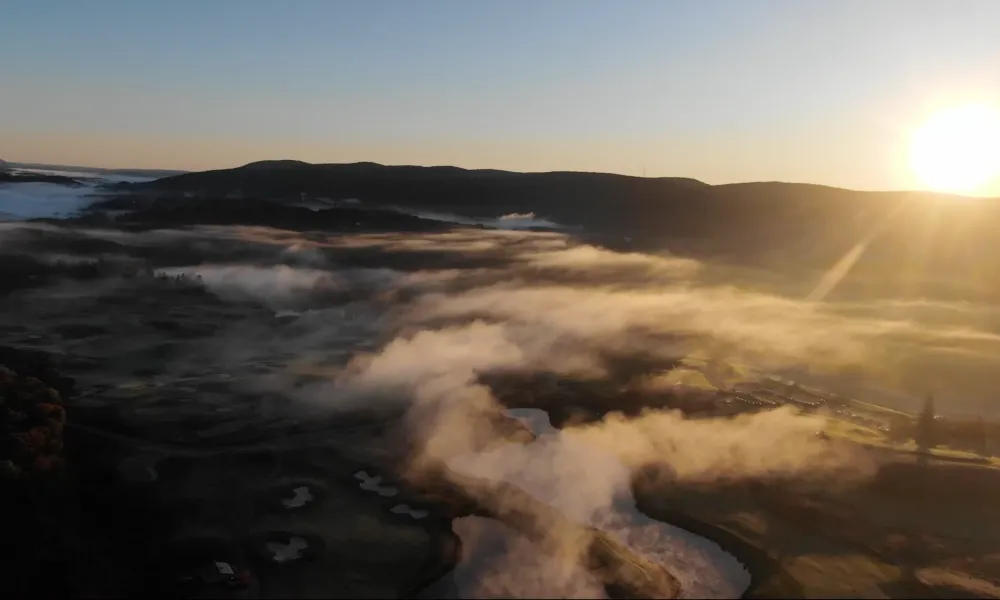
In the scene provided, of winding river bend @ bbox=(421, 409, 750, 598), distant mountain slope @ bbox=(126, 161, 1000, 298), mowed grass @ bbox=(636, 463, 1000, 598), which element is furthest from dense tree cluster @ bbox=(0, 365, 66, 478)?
distant mountain slope @ bbox=(126, 161, 1000, 298)

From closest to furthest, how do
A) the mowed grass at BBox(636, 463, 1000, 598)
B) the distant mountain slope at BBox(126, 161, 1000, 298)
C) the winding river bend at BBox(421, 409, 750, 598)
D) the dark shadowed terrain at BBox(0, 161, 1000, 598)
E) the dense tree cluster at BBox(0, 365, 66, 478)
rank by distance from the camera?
the winding river bend at BBox(421, 409, 750, 598) < the mowed grass at BBox(636, 463, 1000, 598) < the dark shadowed terrain at BBox(0, 161, 1000, 598) < the dense tree cluster at BBox(0, 365, 66, 478) < the distant mountain slope at BBox(126, 161, 1000, 298)

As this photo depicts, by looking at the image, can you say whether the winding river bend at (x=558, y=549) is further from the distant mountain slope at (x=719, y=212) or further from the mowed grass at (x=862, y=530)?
the distant mountain slope at (x=719, y=212)

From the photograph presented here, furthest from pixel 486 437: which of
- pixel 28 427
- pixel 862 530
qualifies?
pixel 28 427

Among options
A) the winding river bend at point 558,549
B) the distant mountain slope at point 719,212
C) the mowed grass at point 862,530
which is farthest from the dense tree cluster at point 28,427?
the distant mountain slope at point 719,212

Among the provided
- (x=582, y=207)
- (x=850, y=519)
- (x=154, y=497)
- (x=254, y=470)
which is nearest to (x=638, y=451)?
(x=850, y=519)

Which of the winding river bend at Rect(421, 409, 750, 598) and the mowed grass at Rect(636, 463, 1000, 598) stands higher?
the mowed grass at Rect(636, 463, 1000, 598)

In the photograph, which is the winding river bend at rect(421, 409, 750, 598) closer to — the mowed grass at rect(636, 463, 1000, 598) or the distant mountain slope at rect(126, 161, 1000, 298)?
the mowed grass at rect(636, 463, 1000, 598)

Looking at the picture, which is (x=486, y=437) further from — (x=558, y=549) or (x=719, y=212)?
(x=719, y=212)

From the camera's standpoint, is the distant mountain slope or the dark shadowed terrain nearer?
the dark shadowed terrain
